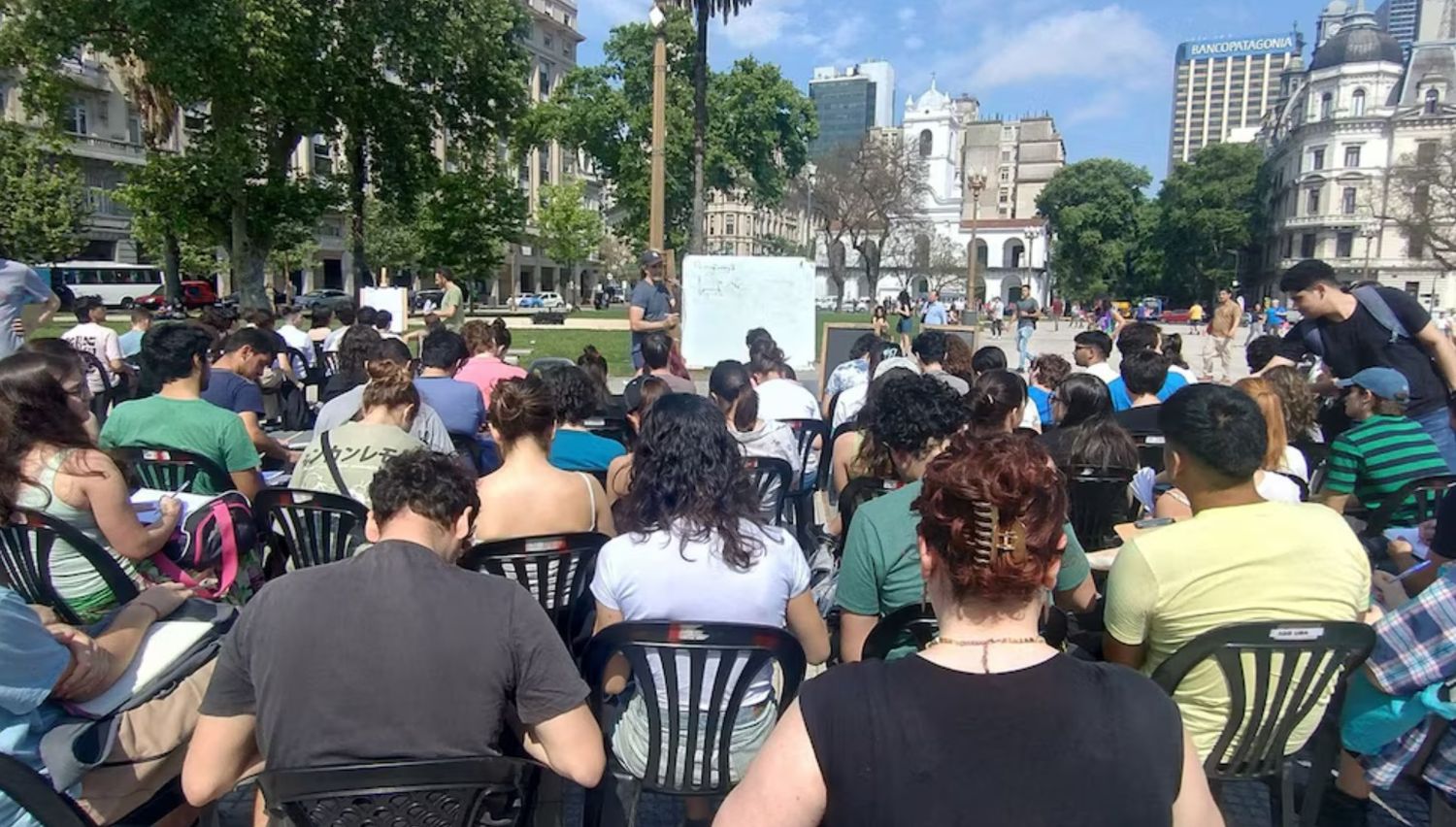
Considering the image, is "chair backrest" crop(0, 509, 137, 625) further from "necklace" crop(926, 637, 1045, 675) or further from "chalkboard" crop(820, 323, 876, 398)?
"chalkboard" crop(820, 323, 876, 398)

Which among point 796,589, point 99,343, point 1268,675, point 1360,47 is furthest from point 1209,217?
point 796,589

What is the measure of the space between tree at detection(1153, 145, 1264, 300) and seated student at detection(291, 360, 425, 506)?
79.1 m

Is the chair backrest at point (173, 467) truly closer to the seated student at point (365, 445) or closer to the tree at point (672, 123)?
the seated student at point (365, 445)

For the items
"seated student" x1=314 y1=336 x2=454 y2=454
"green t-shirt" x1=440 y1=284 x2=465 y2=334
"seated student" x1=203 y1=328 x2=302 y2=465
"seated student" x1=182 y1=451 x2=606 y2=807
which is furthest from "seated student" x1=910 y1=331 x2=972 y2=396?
"green t-shirt" x1=440 y1=284 x2=465 y2=334

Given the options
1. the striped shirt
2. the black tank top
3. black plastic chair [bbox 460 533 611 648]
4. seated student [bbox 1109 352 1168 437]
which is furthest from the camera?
seated student [bbox 1109 352 1168 437]

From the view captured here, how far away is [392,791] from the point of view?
1.79 meters

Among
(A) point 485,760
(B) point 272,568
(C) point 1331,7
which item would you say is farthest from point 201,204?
(C) point 1331,7

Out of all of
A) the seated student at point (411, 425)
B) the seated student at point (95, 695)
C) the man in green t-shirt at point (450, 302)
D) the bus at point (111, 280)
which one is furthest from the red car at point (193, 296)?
the seated student at point (95, 695)

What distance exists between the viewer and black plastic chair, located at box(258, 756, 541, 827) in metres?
1.77

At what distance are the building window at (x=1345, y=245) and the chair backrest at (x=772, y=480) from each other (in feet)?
267

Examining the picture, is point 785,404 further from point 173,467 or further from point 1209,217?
point 1209,217

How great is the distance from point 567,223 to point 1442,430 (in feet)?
184

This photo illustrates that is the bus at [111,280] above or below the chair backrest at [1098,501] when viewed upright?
above

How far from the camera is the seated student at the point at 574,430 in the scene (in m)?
4.51
